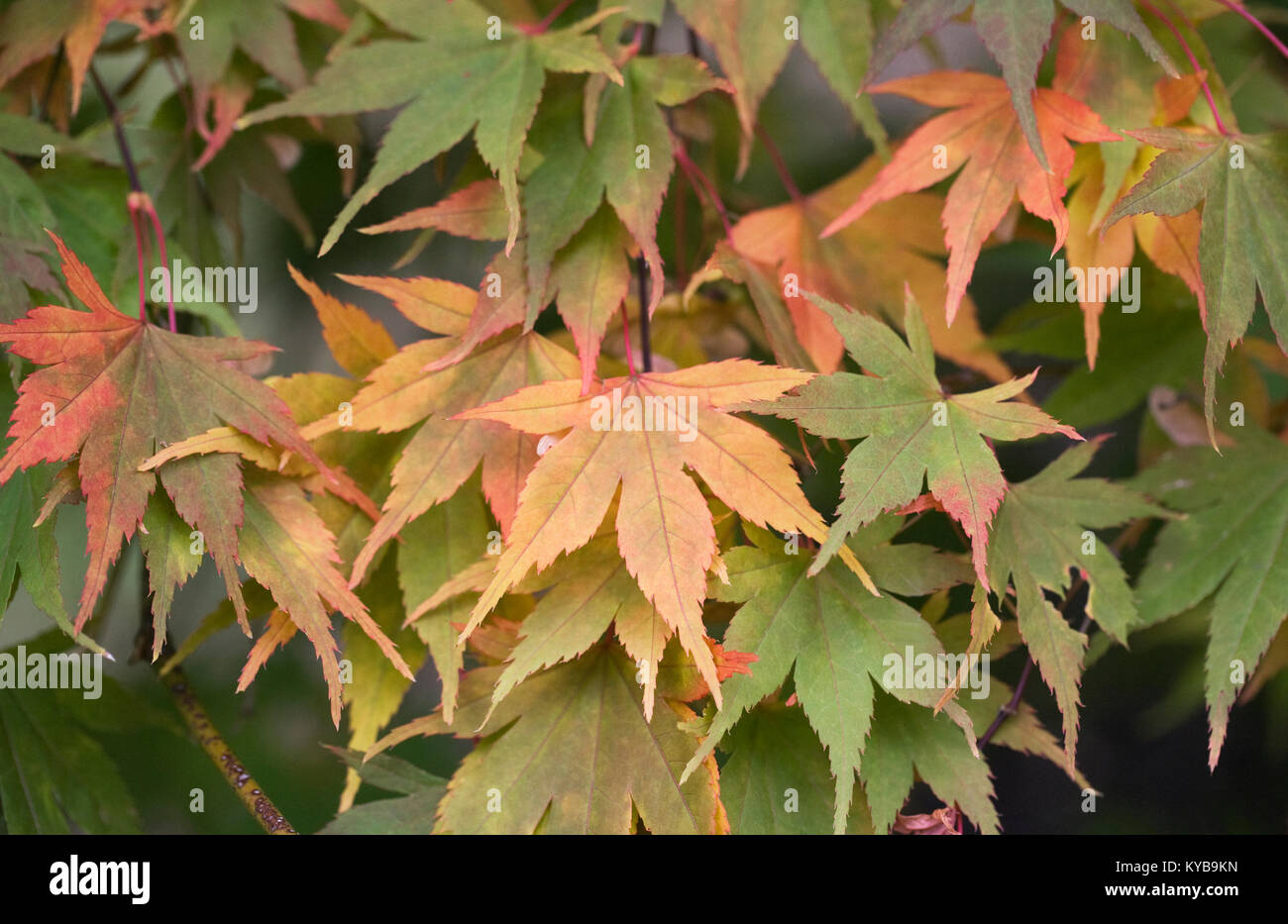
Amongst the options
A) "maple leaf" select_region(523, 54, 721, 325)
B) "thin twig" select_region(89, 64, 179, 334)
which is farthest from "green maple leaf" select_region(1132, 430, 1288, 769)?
"thin twig" select_region(89, 64, 179, 334)

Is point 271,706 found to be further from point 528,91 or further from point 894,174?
point 894,174

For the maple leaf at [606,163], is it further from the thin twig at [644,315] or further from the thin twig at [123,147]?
the thin twig at [123,147]

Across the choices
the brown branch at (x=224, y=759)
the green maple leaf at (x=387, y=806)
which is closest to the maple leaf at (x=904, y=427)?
the green maple leaf at (x=387, y=806)

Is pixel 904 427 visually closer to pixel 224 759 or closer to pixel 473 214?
pixel 473 214

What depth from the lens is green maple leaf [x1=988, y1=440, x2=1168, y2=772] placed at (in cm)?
61

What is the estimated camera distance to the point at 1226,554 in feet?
2.44

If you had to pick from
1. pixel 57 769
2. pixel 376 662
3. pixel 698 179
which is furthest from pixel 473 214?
pixel 57 769

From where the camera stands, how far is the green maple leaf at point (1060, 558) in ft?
2.01

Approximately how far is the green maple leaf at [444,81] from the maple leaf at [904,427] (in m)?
0.24

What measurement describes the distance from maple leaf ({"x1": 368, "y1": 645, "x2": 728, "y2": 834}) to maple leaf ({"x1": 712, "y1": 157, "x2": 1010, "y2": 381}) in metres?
0.36

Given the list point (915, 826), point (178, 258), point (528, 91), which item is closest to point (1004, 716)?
point (915, 826)

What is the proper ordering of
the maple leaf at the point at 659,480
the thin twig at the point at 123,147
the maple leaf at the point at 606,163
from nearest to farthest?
1. the maple leaf at the point at 659,480
2. the maple leaf at the point at 606,163
3. the thin twig at the point at 123,147

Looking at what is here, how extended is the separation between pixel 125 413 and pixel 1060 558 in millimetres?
591

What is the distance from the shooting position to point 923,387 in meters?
0.63
